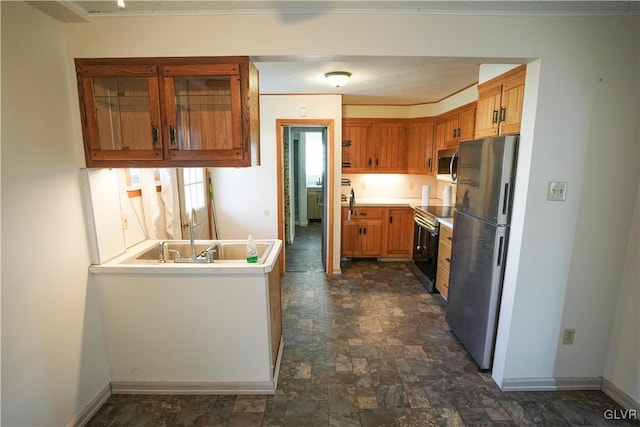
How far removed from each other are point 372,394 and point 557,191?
70.7 inches

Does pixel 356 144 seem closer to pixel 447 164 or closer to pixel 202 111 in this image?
pixel 447 164

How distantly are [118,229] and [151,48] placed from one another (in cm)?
122

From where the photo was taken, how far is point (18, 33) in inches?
57.5

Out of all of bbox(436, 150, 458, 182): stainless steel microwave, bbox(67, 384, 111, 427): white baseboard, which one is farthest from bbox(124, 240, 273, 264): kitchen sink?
bbox(436, 150, 458, 182): stainless steel microwave

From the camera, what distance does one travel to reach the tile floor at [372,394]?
1.89 metres

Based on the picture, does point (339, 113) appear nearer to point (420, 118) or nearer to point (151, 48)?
point (420, 118)

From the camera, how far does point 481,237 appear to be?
2.23 m

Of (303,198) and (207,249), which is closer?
(207,249)


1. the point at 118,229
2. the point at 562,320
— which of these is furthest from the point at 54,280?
the point at 562,320

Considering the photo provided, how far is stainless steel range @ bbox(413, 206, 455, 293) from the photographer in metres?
3.57

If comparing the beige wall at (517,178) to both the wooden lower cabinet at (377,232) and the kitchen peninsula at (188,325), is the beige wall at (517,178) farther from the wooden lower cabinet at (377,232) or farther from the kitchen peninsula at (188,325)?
the wooden lower cabinet at (377,232)

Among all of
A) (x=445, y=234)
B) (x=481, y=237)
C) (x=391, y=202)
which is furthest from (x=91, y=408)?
(x=391, y=202)

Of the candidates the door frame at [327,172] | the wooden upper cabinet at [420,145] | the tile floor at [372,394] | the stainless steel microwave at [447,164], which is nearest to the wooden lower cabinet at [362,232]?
the door frame at [327,172]

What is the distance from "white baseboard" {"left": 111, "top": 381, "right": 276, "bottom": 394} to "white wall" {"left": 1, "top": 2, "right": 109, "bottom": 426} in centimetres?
21
